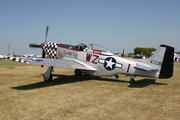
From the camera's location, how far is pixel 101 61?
8844mm

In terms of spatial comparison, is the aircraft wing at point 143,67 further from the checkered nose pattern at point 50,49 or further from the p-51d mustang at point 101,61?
the checkered nose pattern at point 50,49

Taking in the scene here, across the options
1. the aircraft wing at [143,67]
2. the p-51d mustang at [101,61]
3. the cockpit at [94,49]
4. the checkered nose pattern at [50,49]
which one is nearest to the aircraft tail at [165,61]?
the p-51d mustang at [101,61]

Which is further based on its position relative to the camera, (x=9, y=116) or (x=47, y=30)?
(x=47, y=30)

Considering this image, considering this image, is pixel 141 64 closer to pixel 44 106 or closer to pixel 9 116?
pixel 44 106

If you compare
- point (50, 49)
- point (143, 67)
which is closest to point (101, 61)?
point (143, 67)

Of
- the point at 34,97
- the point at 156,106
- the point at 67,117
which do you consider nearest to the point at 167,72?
the point at 156,106

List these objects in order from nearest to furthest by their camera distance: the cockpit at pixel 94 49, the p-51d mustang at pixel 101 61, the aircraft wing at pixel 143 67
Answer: the aircraft wing at pixel 143 67
the p-51d mustang at pixel 101 61
the cockpit at pixel 94 49

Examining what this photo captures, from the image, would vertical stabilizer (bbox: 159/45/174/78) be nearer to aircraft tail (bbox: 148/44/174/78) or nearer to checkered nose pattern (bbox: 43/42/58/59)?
aircraft tail (bbox: 148/44/174/78)

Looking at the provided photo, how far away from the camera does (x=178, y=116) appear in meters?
3.84

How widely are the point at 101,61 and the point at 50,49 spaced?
15.8 ft

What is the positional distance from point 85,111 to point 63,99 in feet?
4.65

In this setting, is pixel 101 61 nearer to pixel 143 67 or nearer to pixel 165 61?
pixel 143 67

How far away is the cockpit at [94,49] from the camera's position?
29.3 feet

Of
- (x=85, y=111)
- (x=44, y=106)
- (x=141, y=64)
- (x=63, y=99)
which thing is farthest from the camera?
(x=141, y=64)
